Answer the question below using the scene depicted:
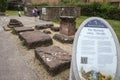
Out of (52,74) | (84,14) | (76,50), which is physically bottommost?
(84,14)

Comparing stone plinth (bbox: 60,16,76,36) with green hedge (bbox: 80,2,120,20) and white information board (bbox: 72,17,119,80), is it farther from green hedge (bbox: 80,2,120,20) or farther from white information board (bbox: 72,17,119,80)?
green hedge (bbox: 80,2,120,20)

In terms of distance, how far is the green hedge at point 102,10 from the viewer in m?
30.2

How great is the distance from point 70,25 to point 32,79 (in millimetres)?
6569

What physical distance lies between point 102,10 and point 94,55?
2804 centimetres

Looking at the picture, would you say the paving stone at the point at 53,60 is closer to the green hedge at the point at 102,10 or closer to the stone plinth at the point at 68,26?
the stone plinth at the point at 68,26

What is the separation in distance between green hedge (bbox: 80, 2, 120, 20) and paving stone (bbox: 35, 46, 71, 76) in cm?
2332

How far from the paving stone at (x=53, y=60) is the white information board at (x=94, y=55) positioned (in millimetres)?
2079

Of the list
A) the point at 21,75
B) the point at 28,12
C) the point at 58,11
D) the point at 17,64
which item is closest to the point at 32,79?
the point at 21,75

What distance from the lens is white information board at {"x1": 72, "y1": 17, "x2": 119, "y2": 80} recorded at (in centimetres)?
437

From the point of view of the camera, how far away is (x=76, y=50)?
4461 millimetres

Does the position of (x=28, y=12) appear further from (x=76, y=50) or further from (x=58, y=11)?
(x=76, y=50)

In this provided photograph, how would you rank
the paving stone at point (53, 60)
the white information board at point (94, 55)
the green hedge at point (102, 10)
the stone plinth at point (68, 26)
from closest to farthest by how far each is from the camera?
the white information board at point (94, 55), the paving stone at point (53, 60), the stone plinth at point (68, 26), the green hedge at point (102, 10)

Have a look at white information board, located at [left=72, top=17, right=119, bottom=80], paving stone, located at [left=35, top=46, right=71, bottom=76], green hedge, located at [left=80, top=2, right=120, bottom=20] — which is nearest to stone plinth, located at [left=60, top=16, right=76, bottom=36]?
paving stone, located at [left=35, top=46, right=71, bottom=76]

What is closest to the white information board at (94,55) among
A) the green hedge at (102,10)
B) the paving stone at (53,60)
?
the paving stone at (53,60)
